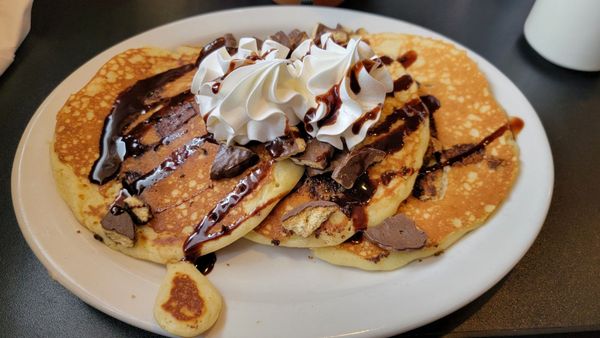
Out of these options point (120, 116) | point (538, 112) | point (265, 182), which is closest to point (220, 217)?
point (265, 182)

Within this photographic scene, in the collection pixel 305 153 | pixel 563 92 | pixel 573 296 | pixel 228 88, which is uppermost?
pixel 228 88

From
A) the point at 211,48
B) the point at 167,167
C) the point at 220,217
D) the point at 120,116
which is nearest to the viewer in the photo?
the point at 220,217

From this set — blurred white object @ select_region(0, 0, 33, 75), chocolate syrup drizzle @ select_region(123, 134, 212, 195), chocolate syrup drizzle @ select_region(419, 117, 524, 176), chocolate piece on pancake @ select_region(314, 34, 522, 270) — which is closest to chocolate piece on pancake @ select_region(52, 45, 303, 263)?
chocolate syrup drizzle @ select_region(123, 134, 212, 195)

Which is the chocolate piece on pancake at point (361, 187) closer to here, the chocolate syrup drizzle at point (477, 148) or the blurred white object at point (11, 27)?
the chocolate syrup drizzle at point (477, 148)

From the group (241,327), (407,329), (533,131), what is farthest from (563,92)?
(241,327)

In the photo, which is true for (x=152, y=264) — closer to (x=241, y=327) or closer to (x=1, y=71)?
(x=241, y=327)

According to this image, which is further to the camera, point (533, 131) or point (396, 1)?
point (396, 1)

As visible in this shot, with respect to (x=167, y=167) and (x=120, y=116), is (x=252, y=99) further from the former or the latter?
(x=120, y=116)
